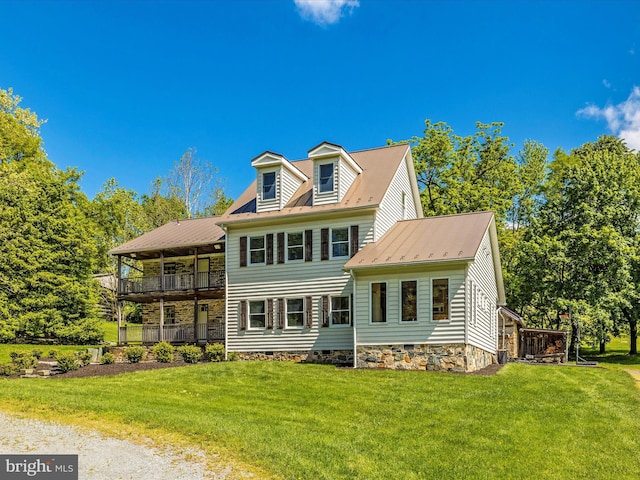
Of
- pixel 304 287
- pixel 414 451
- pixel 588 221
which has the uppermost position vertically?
pixel 588 221

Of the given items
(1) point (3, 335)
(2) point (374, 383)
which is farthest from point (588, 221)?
(1) point (3, 335)

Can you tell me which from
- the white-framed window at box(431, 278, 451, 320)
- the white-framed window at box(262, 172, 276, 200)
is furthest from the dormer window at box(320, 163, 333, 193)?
the white-framed window at box(431, 278, 451, 320)

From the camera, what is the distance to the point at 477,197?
1352 inches

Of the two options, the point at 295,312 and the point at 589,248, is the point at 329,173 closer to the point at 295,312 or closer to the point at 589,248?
the point at 295,312

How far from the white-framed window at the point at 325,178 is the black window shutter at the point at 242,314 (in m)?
5.37

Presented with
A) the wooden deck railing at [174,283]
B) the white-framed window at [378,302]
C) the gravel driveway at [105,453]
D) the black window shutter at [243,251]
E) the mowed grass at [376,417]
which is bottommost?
the mowed grass at [376,417]

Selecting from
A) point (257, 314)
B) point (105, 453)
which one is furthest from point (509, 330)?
point (105, 453)

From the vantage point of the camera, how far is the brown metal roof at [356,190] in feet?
75.9

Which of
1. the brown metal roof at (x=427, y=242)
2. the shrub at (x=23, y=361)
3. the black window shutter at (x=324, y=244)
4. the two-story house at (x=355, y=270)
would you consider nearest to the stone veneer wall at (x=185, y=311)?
the two-story house at (x=355, y=270)

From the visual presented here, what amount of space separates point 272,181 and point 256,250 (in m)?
2.81

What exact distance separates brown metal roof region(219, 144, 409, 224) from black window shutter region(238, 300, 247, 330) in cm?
328

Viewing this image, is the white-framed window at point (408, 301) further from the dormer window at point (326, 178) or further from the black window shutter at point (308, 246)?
the dormer window at point (326, 178)

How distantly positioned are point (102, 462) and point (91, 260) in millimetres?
27301

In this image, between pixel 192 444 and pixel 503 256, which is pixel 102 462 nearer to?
pixel 192 444
